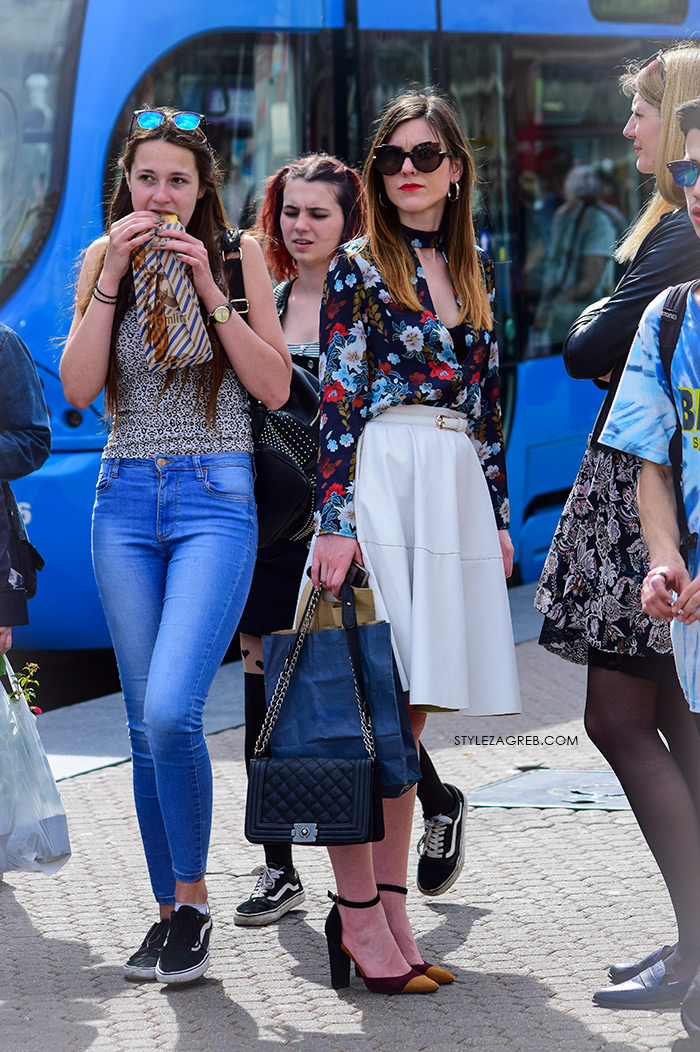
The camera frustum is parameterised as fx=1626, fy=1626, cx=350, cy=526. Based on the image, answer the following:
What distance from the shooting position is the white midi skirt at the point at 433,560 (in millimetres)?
3740

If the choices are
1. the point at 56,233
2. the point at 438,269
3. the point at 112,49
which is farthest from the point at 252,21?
the point at 438,269

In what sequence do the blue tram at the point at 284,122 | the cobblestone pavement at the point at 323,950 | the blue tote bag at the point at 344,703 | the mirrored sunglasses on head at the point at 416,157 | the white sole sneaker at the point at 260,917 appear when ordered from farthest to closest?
the blue tram at the point at 284,122 → the white sole sneaker at the point at 260,917 → the mirrored sunglasses on head at the point at 416,157 → the blue tote bag at the point at 344,703 → the cobblestone pavement at the point at 323,950

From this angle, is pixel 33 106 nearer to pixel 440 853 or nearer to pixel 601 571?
pixel 440 853

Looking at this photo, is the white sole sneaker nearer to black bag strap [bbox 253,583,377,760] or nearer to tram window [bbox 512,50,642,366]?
black bag strap [bbox 253,583,377,760]

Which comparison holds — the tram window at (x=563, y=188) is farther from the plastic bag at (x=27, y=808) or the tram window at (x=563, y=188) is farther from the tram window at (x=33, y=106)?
the plastic bag at (x=27, y=808)

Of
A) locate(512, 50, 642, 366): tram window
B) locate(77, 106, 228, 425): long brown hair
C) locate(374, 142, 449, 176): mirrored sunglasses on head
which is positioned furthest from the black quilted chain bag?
locate(512, 50, 642, 366): tram window

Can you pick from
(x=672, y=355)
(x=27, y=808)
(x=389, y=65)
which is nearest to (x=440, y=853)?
(x=27, y=808)

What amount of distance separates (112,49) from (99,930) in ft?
14.6

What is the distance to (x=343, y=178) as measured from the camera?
5.04 metres

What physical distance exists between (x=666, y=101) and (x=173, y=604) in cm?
163

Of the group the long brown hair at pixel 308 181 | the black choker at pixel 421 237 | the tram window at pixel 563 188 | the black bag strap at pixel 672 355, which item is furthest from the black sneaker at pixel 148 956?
the tram window at pixel 563 188

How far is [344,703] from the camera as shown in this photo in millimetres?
3650

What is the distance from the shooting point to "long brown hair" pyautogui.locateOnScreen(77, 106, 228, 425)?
3922 millimetres

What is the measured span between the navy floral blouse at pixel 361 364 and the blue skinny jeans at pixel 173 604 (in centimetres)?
27
